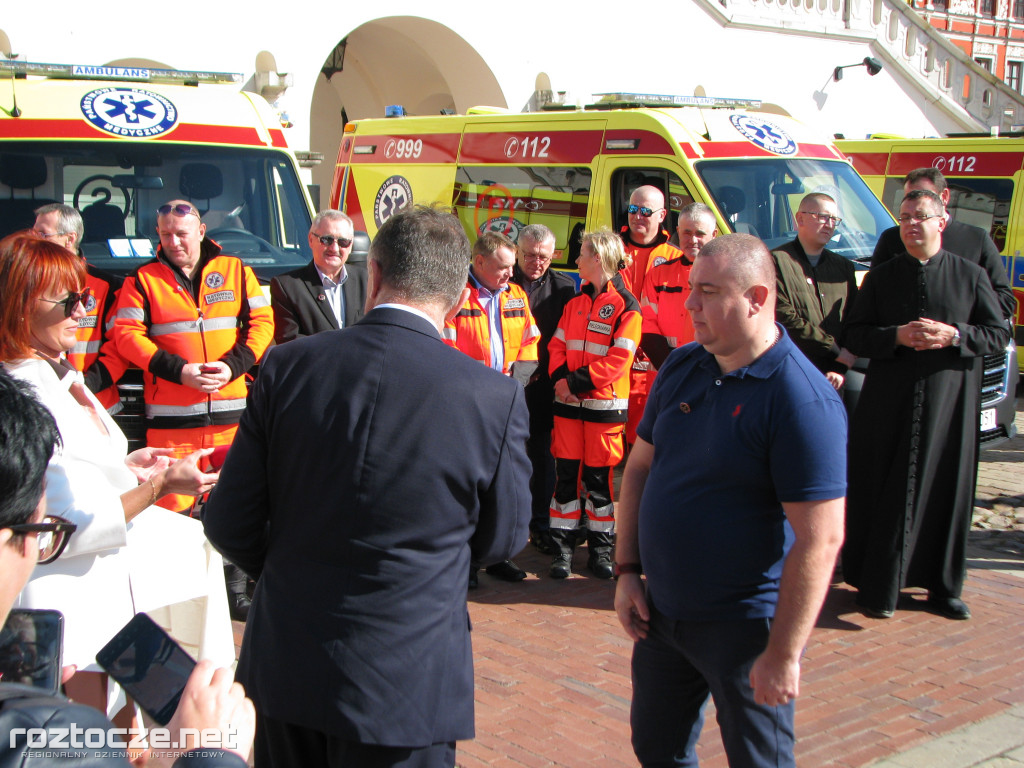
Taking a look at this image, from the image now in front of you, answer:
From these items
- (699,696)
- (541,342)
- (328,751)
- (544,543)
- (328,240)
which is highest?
(328,240)

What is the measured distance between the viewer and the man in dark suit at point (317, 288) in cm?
532

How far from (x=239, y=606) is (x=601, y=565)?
198 cm

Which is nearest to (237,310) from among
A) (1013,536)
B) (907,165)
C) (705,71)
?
(1013,536)

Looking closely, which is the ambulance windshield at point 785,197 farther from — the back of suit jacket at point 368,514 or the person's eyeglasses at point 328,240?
the back of suit jacket at point 368,514

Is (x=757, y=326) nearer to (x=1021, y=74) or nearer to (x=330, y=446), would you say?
(x=330, y=446)

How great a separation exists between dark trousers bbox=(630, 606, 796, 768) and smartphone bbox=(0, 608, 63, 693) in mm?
1597

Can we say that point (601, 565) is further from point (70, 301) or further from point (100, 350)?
point (70, 301)

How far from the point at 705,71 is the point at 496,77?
5272 millimetres

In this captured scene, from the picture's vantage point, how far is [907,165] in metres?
11.4

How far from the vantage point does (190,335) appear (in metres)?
5.00

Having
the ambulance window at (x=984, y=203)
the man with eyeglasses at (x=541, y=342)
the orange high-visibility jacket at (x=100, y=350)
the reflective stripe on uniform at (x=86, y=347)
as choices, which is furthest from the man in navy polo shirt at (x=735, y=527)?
the ambulance window at (x=984, y=203)

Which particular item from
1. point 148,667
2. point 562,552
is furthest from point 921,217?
point 148,667

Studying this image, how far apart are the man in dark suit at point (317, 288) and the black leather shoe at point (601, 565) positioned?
1943 mm

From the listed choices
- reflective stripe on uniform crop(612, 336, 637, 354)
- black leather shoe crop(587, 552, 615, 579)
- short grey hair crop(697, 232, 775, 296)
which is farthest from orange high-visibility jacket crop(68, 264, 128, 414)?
short grey hair crop(697, 232, 775, 296)
